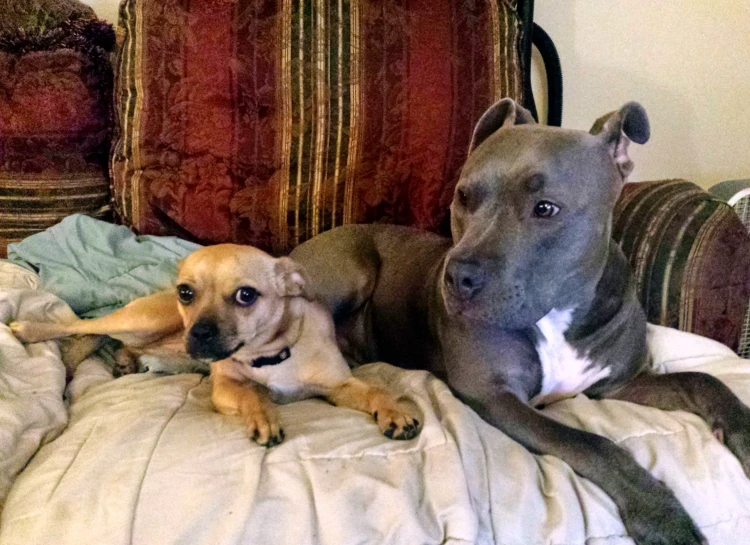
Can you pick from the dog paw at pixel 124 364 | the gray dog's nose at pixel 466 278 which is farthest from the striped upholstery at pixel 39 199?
the gray dog's nose at pixel 466 278

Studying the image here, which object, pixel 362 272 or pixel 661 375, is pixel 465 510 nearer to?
pixel 661 375

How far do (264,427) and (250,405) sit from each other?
0.12 meters

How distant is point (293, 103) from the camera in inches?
82.0

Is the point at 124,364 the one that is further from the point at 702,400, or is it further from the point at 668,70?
the point at 668,70

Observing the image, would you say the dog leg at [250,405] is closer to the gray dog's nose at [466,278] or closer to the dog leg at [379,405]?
the dog leg at [379,405]

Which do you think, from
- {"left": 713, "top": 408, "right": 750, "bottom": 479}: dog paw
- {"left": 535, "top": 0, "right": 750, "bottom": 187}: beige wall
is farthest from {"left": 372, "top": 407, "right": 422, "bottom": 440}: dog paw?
{"left": 535, "top": 0, "right": 750, "bottom": 187}: beige wall

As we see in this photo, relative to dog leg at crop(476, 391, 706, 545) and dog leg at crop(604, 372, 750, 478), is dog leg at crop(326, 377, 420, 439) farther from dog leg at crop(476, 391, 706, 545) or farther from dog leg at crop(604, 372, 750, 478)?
dog leg at crop(604, 372, 750, 478)

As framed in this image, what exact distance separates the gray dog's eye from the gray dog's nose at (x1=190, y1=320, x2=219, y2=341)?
2.62ft

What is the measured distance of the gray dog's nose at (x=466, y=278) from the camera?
1.25 meters

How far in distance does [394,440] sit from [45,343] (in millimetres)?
1038

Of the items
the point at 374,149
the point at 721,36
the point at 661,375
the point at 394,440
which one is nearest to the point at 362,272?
the point at 374,149

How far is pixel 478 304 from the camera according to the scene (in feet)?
4.18

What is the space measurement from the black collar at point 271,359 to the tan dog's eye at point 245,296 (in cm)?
16

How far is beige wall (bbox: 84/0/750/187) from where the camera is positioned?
2.51 metres
